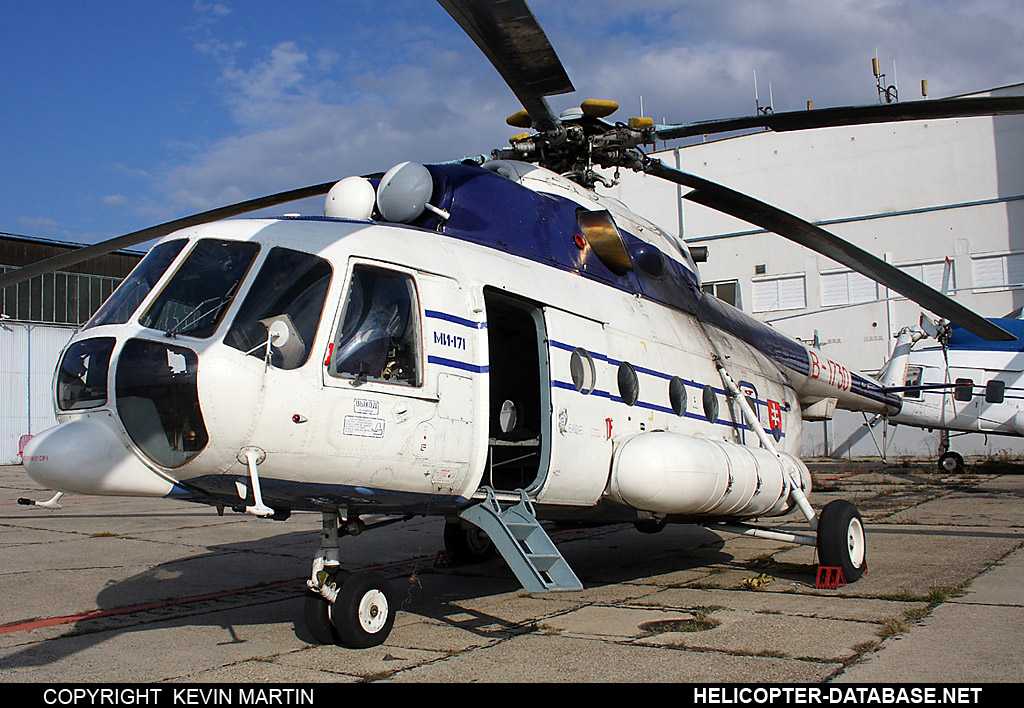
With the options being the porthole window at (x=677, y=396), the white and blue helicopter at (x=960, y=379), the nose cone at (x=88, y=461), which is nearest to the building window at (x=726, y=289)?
the white and blue helicopter at (x=960, y=379)

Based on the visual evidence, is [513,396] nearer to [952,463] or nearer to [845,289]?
[952,463]

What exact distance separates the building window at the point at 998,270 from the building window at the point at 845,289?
3193mm

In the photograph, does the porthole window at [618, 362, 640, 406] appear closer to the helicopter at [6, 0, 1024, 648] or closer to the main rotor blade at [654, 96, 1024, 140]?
the helicopter at [6, 0, 1024, 648]

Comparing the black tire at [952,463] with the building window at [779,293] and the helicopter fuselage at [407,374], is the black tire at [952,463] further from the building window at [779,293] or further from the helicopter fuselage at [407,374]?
the helicopter fuselage at [407,374]

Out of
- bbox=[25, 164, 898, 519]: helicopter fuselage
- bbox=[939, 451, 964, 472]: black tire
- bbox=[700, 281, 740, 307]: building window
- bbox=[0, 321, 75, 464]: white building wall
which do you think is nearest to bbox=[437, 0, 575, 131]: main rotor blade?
bbox=[25, 164, 898, 519]: helicopter fuselage

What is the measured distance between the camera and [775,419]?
9891mm

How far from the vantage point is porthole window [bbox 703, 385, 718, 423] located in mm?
8344

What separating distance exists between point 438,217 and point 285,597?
12.5 ft

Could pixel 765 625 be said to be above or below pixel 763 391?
below

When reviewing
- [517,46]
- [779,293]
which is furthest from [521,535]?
[779,293]

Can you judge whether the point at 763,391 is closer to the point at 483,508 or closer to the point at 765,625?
the point at 765,625

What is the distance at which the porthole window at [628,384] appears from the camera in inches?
281
